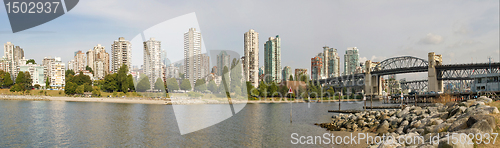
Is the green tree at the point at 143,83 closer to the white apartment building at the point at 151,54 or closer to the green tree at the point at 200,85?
the white apartment building at the point at 151,54

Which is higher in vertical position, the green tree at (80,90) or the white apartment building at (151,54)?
the white apartment building at (151,54)

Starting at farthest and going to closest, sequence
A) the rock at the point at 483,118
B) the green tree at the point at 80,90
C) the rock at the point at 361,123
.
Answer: the green tree at the point at 80,90 → the rock at the point at 361,123 → the rock at the point at 483,118

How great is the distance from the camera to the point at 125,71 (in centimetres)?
11738

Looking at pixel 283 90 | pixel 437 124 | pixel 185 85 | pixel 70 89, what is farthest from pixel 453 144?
pixel 70 89

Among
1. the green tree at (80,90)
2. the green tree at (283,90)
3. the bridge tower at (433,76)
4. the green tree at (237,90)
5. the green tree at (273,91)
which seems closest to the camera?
the green tree at (237,90)

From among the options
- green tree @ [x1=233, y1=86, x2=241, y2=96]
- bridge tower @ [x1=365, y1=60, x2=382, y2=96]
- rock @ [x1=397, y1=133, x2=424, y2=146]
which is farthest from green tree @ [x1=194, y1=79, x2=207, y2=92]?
bridge tower @ [x1=365, y1=60, x2=382, y2=96]

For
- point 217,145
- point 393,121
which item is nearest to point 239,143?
point 217,145

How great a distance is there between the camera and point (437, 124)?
19516 millimetres

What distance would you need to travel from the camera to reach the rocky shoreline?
12.5 metres

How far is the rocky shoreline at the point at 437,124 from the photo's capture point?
41.0 ft

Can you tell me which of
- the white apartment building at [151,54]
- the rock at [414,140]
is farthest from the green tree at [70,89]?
the rock at [414,140]

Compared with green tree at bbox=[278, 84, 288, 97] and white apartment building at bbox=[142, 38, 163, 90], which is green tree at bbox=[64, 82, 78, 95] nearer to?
green tree at bbox=[278, 84, 288, 97]

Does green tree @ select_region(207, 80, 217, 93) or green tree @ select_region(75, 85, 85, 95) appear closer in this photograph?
green tree @ select_region(207, 80, 217, 93)

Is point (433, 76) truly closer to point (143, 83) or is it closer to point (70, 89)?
point (143, 83)
